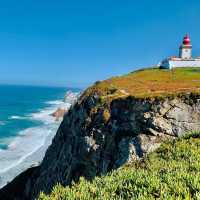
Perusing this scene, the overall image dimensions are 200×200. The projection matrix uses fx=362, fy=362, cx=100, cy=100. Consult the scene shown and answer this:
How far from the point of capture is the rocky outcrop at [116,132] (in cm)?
2658

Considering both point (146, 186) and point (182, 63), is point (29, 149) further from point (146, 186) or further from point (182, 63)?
point (146, 186)

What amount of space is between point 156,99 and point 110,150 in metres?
5.45

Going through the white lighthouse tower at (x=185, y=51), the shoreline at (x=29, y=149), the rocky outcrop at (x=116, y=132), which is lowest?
the shoreline at (x=29, y=149)

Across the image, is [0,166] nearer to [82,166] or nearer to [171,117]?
[82,166]

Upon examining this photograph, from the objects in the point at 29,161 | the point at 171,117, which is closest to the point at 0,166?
the point at 29,161

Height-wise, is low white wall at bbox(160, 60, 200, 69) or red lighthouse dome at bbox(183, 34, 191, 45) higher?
red lighthouse dome at bbox(183, 34, 191, 45)

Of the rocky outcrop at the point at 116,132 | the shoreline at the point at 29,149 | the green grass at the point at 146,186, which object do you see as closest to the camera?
the green grass at the point at 146,186

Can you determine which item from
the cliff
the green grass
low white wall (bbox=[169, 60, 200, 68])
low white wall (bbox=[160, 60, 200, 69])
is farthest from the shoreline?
the green grass

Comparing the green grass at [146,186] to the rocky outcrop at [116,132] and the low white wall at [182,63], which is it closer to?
the rocky outcrop at [116,132]

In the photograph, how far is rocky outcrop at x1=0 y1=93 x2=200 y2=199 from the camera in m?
26.6

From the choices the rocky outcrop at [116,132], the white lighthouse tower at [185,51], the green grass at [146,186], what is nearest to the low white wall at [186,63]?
A: the white lighthouse tower at [185,51]

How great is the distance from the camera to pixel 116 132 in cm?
2914

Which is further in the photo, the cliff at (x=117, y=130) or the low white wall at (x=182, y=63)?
the low white wall at (x=182, y=63)

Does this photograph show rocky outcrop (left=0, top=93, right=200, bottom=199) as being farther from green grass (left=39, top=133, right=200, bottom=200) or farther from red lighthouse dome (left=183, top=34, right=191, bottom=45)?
red lighthouse dome (left=183, top=34, right=191, bottom=45)
